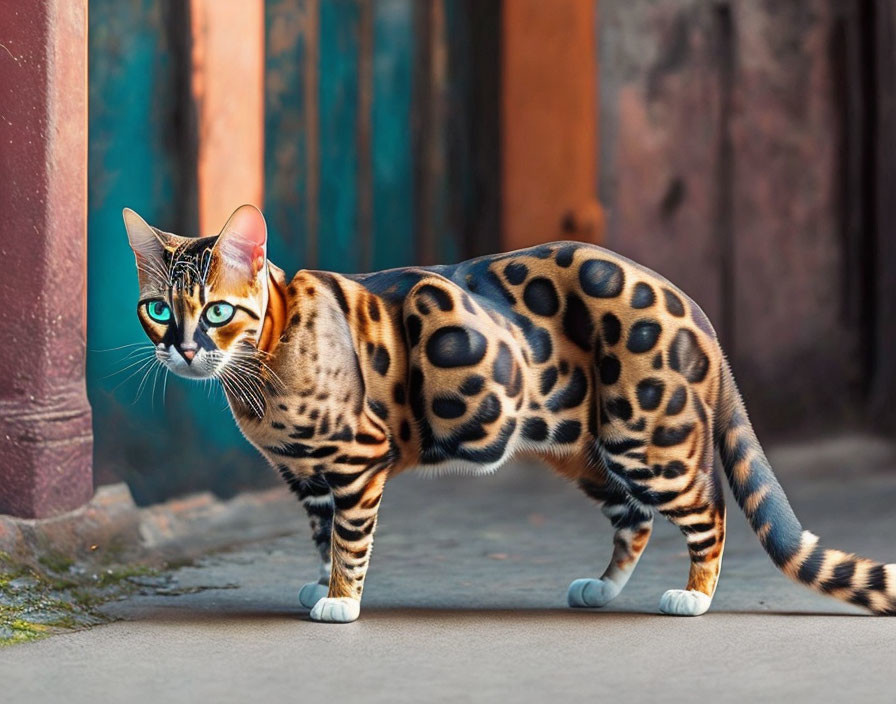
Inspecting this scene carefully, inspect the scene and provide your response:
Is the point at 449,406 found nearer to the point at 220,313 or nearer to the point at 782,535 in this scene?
the point at 220,313

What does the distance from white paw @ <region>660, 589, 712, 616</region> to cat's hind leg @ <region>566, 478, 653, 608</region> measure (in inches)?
7.4

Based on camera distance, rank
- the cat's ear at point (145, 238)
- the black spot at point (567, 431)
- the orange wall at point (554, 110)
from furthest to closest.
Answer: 1. the orange wall at point (554, 110)
2. the black spot at point (567, 431)
3. the cat's ear at point (145, 238)

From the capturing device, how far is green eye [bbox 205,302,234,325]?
3.38 metres

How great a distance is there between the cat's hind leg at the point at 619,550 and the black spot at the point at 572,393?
355 mm

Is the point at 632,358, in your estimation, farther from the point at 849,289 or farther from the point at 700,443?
the point at 849,289

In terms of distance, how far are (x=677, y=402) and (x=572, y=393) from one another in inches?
10.7

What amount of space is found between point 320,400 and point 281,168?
245 centimetres

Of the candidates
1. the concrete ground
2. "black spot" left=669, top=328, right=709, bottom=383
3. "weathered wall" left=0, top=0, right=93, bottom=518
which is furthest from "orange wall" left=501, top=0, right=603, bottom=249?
"black spot" left=669, top=328, right=709, bottom=383

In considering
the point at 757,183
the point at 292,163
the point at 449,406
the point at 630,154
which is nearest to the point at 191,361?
the point at 449,406

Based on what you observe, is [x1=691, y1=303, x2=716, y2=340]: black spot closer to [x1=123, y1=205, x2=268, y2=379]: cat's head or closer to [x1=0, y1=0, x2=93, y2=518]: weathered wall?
[x1=123, y1=205, x2=268, y2=379]: cat's head

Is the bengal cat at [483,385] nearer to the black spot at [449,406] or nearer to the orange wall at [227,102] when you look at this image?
the black spot at [449,406]

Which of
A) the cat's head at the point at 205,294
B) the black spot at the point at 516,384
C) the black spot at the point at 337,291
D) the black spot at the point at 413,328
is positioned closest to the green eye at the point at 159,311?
the cat's head at the point at 205,294

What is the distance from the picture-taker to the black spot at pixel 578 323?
365cm

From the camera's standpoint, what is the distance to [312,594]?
3789mm
